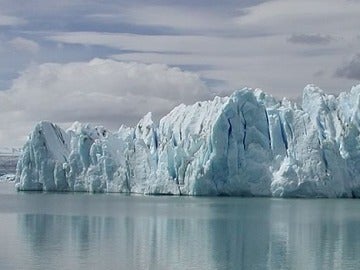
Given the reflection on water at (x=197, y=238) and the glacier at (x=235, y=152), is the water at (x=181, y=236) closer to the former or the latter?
the reflection on water at (x=197, y=238)

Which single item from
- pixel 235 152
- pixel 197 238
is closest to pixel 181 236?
pixel 197 238

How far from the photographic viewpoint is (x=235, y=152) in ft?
132

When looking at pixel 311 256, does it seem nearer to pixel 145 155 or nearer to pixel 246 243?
pixel 246 243

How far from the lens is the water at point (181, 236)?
→ 17.6 metres

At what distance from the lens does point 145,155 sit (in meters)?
44.8

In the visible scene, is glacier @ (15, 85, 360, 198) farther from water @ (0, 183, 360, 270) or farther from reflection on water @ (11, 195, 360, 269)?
reflection on water @ (11, 195, 360, 269)

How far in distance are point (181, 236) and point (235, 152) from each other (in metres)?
17.6

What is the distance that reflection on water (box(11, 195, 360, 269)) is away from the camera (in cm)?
1762

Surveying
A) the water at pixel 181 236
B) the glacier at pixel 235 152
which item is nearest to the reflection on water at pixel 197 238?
the water at pixel 181 236

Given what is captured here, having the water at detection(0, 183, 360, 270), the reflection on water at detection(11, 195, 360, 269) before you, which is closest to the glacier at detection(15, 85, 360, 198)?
the water at detection(0, 183, 360, 270)

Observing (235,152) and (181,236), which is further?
(235,152)

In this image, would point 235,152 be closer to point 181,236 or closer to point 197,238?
point 181,236

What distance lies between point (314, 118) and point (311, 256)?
979 inches

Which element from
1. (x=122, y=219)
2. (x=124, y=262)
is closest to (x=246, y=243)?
(x=124, y=262)
